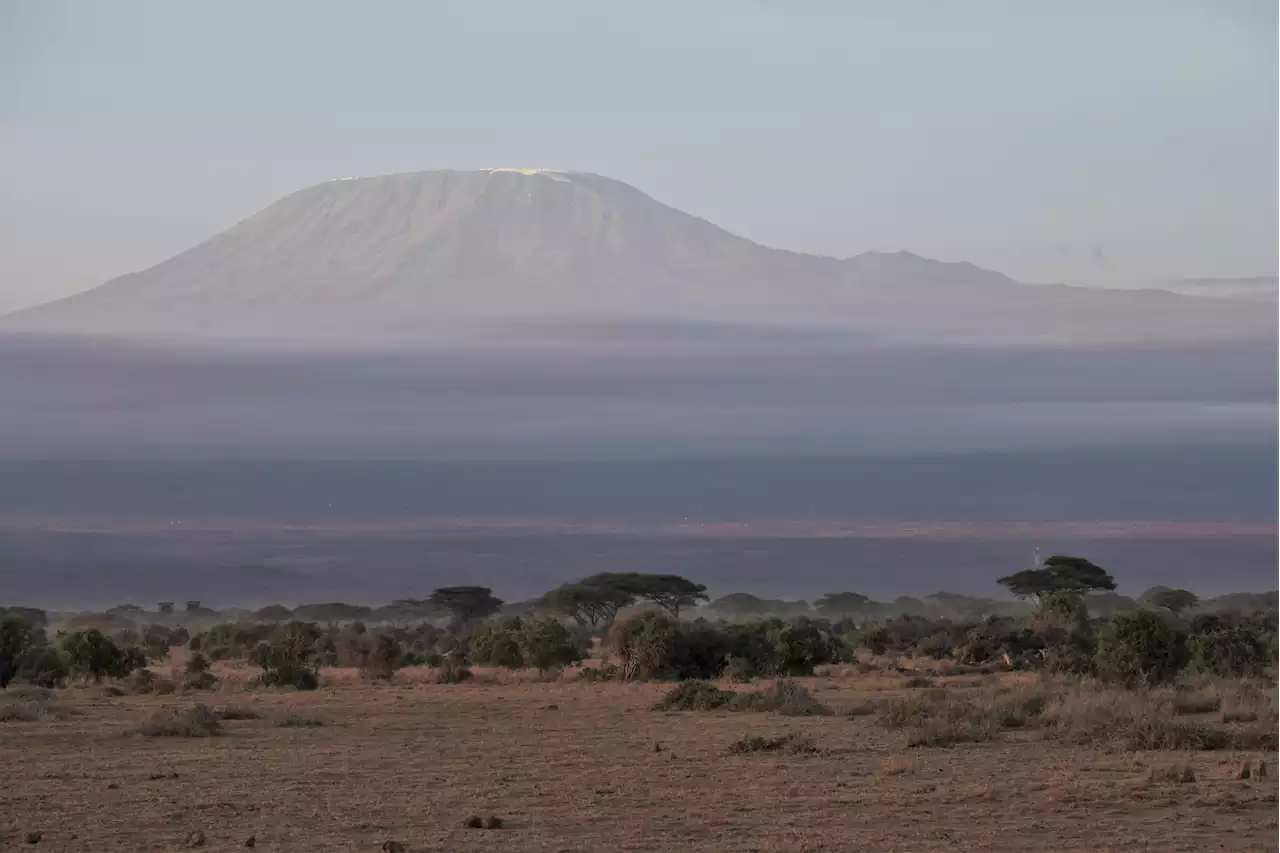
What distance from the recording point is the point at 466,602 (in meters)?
69.5

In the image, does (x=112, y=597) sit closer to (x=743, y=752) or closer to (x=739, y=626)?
(x=739, y=626)

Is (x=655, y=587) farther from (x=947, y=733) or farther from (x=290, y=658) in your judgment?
(x=947, y=733)

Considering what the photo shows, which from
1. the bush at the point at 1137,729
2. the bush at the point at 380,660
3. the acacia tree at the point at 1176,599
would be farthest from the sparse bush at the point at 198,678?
the acacia tree at the point at 1176,599

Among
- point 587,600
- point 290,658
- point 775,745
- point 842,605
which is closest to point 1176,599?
point 842,605

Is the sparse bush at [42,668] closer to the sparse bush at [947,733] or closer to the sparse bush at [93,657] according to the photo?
the sparse bush at [93,657]

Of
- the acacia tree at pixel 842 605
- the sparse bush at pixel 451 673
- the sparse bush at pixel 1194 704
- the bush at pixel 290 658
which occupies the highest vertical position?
the sparse bush at pixel 1194 704

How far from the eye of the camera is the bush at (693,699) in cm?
2848

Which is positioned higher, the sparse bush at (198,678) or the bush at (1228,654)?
the bush at (1228,654)

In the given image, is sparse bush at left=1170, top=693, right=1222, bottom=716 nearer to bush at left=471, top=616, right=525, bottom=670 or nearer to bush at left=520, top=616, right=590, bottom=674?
bush at left=520, top=616, right=590, bottom=674

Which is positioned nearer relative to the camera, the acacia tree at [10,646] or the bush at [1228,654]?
the bush at [1228,654]

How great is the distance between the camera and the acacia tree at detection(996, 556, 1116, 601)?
62.4 metres

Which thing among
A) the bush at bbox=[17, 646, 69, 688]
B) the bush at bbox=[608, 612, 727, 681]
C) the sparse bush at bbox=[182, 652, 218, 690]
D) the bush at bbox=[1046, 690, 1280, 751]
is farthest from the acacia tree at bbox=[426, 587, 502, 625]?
the bush at bbox=[1046, 690, 1280, 751]

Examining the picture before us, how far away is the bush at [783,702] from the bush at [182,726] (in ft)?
29.2

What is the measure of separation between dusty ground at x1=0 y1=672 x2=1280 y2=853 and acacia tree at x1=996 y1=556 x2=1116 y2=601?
3822 cm
